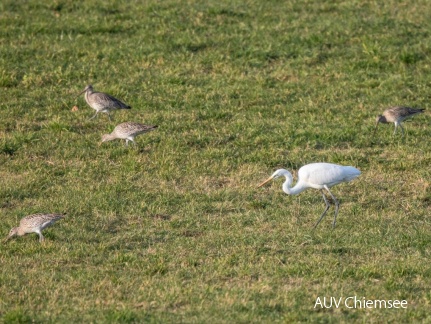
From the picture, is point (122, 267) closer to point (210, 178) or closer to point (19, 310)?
point (19, 310)

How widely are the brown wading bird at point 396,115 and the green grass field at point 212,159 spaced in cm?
23

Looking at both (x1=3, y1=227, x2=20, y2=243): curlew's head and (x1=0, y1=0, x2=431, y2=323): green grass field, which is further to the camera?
(x1=3, y1=227, x2=20, y2=243): curlew's head

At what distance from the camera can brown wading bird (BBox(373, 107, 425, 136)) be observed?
12953 mm

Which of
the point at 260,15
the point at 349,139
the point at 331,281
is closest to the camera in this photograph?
the point at 331,281

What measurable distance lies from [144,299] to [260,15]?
10481mm

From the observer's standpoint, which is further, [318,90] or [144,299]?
[318,90]

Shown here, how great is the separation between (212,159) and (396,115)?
8.85ft

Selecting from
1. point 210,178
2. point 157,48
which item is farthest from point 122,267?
point 157,48

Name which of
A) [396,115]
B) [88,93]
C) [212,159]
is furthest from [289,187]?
[88,93]

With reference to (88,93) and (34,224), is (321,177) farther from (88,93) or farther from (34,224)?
(88,93)

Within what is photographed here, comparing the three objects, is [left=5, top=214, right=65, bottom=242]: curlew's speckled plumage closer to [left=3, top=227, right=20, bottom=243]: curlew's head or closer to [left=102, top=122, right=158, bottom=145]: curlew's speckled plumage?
[left=3, top=227, right=20, bottom=243]: curlew's head

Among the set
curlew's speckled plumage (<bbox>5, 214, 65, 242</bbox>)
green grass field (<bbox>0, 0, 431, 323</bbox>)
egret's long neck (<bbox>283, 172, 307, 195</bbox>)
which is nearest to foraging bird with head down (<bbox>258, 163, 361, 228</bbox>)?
egret's long neck (<bbox>283, 172, 307, 195</bbox>)

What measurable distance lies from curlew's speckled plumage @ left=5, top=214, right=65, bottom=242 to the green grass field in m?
0.15

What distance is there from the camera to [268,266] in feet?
29.3
